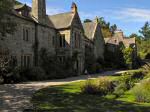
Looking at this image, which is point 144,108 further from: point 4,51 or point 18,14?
point 18,14

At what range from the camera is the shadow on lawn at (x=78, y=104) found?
565 inches

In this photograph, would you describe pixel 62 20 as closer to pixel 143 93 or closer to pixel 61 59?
pixel 61 59

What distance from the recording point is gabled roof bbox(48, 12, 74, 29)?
137ft

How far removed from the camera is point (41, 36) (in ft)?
122

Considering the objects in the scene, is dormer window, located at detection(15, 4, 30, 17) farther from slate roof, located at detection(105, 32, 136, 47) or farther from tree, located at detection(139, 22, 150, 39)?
tree, located at detection(139, 22, 150, 39)

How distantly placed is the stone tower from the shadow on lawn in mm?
20311

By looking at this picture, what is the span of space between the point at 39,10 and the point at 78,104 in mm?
23975

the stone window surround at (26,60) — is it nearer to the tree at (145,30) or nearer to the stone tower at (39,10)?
the stone tower at (39,10)

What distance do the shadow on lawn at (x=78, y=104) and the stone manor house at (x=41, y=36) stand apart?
13.4m

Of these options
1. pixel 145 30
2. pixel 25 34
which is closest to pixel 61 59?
pixel 25 34

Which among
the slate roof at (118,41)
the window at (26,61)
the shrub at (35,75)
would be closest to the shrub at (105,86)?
the shrub at (35,75)

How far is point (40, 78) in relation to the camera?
3122 centimetres

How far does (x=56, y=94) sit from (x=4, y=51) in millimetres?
12318

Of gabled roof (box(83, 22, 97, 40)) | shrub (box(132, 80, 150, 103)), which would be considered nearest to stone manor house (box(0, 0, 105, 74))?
gabled roof (box(83, 22, 97, 40))
